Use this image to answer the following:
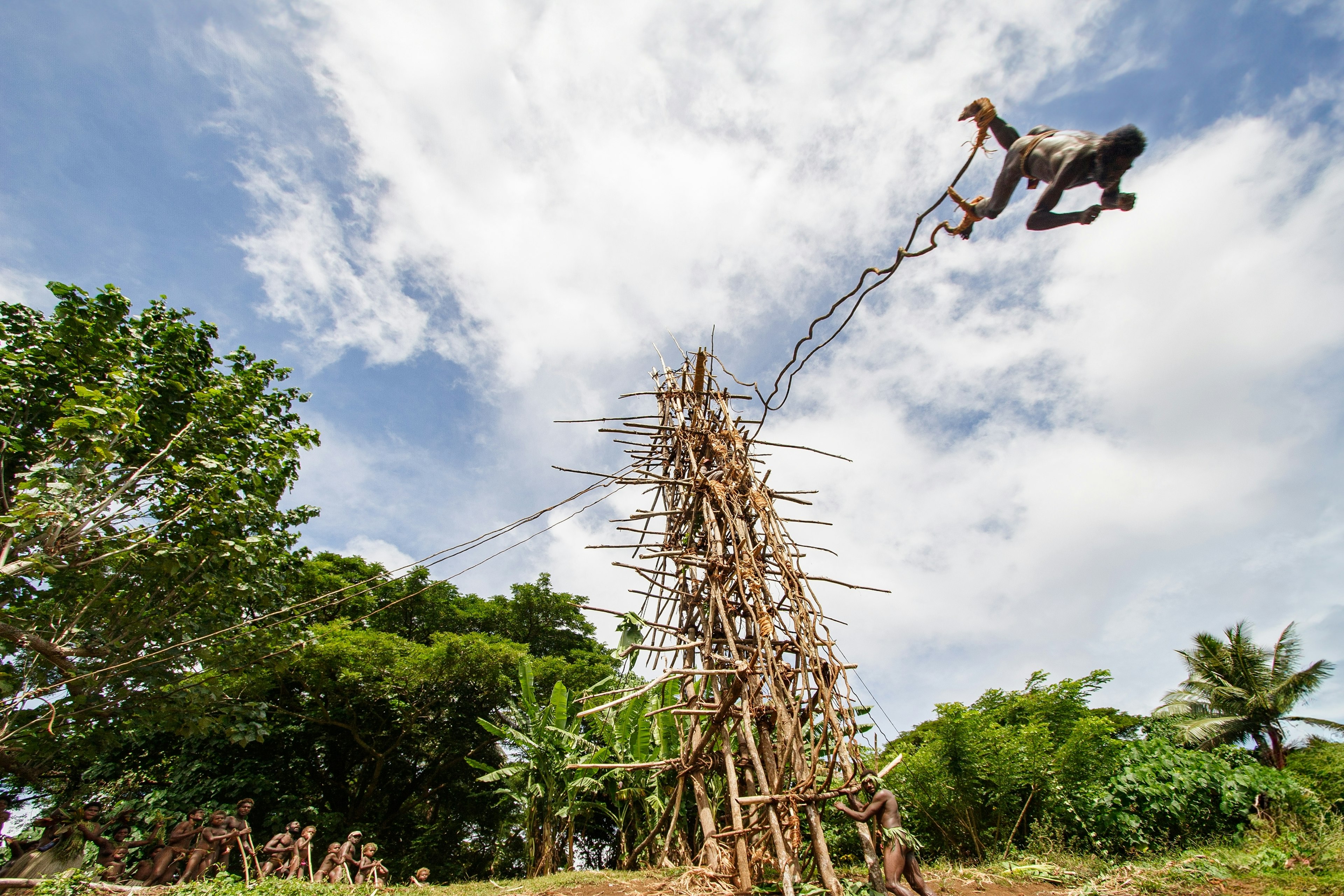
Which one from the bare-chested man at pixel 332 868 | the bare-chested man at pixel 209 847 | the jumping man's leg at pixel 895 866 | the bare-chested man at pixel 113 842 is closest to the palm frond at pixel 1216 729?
the jumping man's leg at pixel 895 866

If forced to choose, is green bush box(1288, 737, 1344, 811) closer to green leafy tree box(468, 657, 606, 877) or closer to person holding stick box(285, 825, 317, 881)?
green leafy tree box(468, 657, 606, 877)

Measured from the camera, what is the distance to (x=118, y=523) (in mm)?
7379

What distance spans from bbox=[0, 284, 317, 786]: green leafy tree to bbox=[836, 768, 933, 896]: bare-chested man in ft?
25.5

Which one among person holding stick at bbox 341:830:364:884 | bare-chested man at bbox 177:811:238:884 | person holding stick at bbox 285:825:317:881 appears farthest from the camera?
person holding stick at bbox 341:830:364:884

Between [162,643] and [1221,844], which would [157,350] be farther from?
[1221,844]

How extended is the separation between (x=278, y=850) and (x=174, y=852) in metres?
1.39

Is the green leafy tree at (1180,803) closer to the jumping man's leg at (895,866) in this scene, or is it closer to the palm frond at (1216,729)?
the jumping man's leg at (895,866)

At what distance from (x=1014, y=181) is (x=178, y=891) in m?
9.02

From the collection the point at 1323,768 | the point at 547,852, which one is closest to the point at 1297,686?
the point at 1323,768

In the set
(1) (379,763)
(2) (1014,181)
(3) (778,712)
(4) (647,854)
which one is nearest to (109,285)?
(3) (778,712)

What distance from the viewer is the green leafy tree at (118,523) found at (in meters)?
6.86

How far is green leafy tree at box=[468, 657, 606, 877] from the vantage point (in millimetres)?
9797

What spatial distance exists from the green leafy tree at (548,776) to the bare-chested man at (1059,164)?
9.61 metres

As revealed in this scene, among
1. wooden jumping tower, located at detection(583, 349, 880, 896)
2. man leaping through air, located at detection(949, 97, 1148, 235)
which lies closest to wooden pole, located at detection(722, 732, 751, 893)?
wooden jumping tower, located at detection(583, 349, 880, 896)
